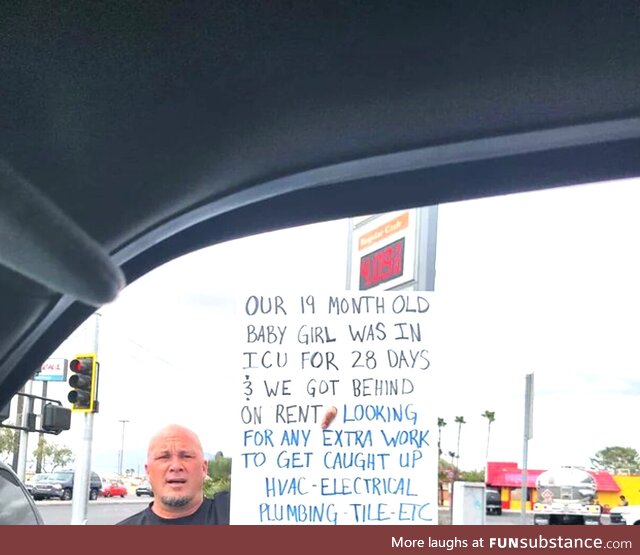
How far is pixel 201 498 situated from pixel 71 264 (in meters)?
1.10

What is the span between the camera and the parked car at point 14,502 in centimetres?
284

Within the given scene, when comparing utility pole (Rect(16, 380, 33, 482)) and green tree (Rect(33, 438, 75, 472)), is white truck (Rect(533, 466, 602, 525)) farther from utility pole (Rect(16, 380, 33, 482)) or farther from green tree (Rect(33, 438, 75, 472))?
utility pole (Rect(16, 380, 33, 482))

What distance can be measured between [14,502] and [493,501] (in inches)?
68.0

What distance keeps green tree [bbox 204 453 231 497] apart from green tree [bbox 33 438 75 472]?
0.52 meters

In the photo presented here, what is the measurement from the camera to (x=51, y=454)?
2.99m

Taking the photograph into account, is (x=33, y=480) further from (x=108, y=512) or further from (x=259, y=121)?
(x=259, y=121)

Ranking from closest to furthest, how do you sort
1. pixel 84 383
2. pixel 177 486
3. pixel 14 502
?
→ pixel 84 383
pixel 177 486
pixel 14 502

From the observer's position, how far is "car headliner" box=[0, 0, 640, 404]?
2732 mm

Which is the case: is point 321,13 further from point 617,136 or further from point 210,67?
point 617,136

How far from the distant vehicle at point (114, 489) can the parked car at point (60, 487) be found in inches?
0.9

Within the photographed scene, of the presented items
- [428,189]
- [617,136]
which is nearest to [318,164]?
[428,189]

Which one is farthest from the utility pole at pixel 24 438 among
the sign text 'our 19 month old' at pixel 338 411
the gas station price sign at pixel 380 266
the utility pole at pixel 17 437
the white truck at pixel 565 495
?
the white truck at pixel 565 495

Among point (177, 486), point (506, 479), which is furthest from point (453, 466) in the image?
point (177, 486)
